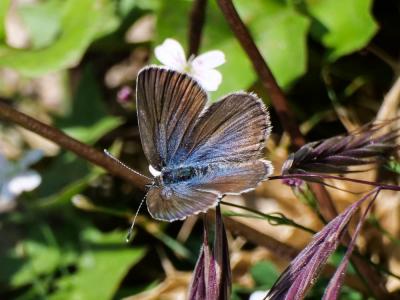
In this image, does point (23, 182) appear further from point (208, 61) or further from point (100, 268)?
point (208, 61)

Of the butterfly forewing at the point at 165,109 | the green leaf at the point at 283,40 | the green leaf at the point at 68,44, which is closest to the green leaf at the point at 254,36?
the green leaf at the point at 283,40

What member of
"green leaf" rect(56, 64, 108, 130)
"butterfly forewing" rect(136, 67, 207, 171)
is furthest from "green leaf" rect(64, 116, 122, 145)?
"butterfly forewing" rect(136, 67, 207, 171)

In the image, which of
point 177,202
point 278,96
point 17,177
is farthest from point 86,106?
point 177,202

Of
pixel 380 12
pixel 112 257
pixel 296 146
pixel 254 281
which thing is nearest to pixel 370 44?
pixel 380 12

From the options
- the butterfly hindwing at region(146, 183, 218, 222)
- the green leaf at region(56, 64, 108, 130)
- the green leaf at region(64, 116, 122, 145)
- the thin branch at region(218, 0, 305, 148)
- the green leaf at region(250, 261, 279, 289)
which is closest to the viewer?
the butterfly hindwing at region(146, 183, 218, 222)

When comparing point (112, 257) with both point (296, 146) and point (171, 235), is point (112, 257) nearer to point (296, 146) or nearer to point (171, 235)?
point (171, 235)

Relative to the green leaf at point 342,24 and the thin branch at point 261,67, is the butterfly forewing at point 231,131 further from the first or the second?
the green leaf at point 342,24

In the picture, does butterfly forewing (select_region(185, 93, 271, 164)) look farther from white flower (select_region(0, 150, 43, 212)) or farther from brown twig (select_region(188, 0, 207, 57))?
white flower (select_region(0, 150, 43, 212))
